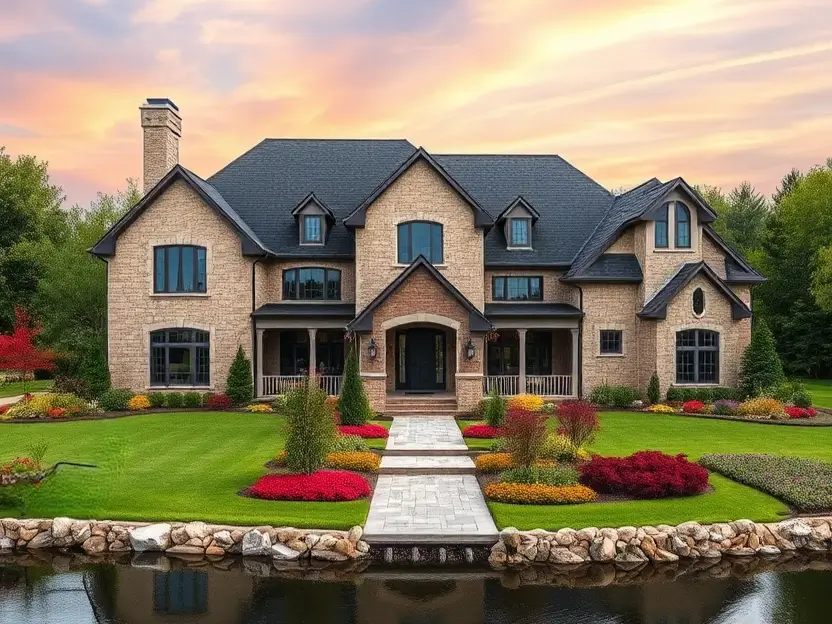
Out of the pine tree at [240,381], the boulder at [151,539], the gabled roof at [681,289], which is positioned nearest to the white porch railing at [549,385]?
the gabled roof at [681,289]

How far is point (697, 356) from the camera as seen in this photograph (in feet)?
91.7

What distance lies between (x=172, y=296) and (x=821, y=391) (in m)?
32.8

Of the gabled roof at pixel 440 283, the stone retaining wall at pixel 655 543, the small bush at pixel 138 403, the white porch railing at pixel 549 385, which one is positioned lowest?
the stone retaining wall at pixel 655 543

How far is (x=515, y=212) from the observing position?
30.2 meters

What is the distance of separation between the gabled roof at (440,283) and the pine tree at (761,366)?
1031 centimetres

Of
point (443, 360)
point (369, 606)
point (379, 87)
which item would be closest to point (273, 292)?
point (443, 360)

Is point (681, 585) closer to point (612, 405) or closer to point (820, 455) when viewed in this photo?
point (820, 455)

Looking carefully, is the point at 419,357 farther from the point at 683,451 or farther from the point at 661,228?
the point at 683,451

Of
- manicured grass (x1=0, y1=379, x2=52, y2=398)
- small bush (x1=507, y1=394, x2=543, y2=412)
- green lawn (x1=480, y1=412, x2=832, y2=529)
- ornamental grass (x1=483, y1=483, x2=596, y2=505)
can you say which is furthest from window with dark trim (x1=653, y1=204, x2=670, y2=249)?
manicured grass (x1=0, y1=379, x2=52, y2=398)

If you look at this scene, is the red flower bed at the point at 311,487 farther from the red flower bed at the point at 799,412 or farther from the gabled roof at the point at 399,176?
the red flower bed at the point at 799,412

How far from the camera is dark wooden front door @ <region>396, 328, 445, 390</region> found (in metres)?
29.5

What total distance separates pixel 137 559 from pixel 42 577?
1.39 metres

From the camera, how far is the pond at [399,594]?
32.0 ft

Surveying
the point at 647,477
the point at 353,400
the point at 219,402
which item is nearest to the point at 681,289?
the point at 353,400
